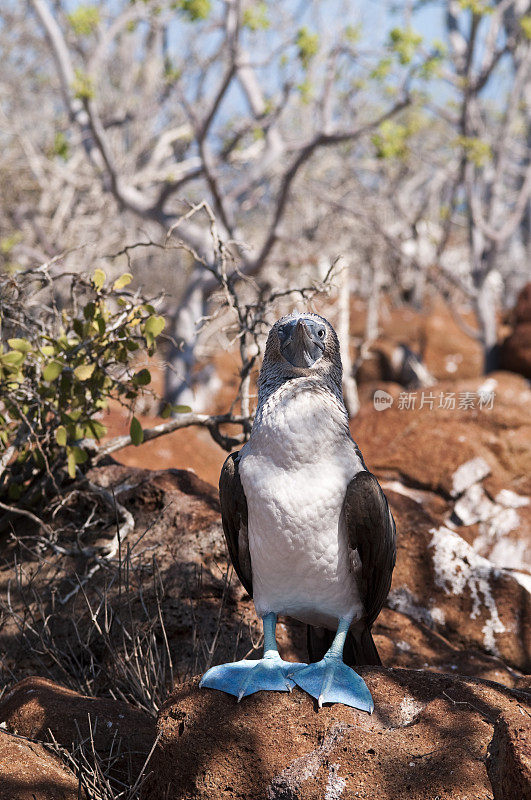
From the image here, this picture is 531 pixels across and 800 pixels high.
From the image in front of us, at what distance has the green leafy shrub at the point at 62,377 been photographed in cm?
397

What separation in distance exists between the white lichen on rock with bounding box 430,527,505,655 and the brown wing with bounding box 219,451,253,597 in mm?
1729

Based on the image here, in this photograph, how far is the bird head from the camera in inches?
109

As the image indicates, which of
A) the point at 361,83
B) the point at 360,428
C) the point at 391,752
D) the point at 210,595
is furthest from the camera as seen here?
the point at 361,83

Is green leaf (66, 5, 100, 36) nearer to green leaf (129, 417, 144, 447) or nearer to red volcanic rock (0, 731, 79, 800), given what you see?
green leaf (129, 417, 144, 447)

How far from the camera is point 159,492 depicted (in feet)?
14.4

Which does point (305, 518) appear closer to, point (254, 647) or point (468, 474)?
point (254, 647)

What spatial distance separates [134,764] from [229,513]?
933 mm

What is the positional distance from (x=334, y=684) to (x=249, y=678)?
27 cm

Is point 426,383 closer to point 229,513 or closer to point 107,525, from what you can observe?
point 107,525

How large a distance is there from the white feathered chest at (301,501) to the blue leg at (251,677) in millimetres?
239

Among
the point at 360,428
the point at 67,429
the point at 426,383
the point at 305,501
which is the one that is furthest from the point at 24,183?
the point at 305,501

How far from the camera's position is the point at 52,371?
3809 mm

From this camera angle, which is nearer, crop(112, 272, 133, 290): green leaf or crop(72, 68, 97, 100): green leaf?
crop(112, 272, 133, 290): green leaf

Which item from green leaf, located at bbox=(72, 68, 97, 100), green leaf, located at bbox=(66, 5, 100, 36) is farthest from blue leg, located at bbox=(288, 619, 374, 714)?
green leaf, located at bbox=(66, 5, 100, 36)
